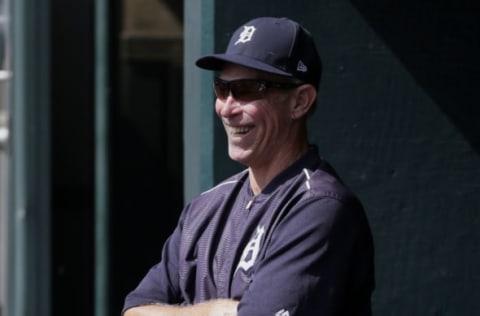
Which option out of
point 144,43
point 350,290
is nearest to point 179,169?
point 144,43

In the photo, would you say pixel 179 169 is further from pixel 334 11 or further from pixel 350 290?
pixel 350 290

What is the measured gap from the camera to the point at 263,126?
356 centimetres

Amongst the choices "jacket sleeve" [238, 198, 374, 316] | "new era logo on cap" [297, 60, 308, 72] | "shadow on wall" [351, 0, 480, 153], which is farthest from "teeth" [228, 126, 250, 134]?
"shadow on wall" [351, 0, 480, 153]

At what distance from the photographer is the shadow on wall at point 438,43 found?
5.19 meters

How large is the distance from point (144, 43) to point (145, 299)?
137 inches

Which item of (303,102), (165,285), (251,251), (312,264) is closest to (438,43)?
(303,102)

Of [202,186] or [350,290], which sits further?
[202,186]

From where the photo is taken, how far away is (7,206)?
5.58m

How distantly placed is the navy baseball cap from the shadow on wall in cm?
167

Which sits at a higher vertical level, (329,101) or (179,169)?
(329,101)

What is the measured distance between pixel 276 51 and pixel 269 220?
1.66 ft

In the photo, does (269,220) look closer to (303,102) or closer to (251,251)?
(251,251)

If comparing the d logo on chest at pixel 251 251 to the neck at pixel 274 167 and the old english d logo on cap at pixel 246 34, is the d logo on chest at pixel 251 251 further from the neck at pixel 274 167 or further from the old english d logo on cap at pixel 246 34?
the old english d logo on cap at pixel 246 34

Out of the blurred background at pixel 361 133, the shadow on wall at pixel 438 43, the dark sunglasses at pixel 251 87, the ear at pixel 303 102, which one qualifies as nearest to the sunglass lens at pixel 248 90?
the dark sunglasses at pixel 251 87
